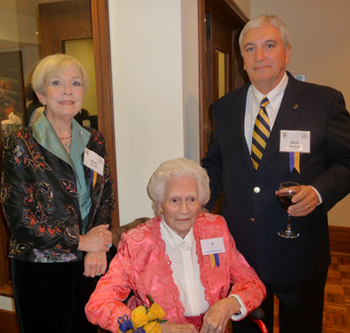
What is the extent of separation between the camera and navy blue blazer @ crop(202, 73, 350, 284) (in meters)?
1.58

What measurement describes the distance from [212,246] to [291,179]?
50 centimetres

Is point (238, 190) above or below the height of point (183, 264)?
above

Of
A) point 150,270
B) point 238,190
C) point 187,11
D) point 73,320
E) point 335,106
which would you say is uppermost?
point 187,11

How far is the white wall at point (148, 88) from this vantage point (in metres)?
2.00

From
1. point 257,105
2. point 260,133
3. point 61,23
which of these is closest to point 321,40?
point 257,105

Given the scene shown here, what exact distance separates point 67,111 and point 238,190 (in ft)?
3.10

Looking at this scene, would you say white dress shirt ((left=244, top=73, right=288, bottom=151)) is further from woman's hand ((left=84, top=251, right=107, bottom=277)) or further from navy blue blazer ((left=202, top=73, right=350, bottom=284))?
woman's hand ((left=84, top=251, right=107, bottom=277))

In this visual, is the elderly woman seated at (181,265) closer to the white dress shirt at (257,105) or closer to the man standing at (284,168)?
the man standing at (284,168)

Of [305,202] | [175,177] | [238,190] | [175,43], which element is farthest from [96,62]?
[305,202]

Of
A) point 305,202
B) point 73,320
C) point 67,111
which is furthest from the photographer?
point 73,320

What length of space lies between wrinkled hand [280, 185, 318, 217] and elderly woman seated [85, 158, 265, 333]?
1.24 feet

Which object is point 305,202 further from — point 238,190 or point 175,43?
point 175,43

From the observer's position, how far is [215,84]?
3.61 m

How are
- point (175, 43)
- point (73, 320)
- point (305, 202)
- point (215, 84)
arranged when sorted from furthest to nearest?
A: point (215, 84)
point (175, 43)
point (73, 320)
point (305, 202)
